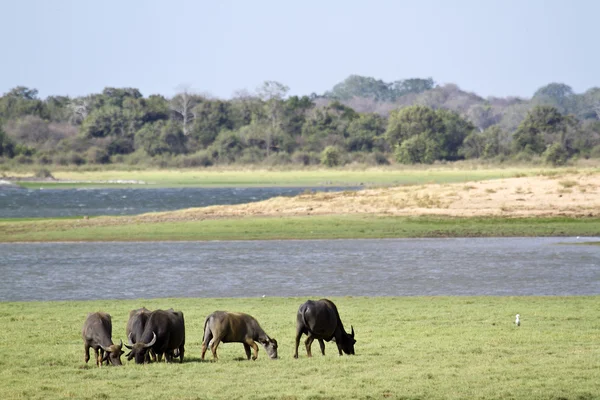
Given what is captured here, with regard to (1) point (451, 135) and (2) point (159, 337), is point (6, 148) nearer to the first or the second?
(1) point (451, 135)

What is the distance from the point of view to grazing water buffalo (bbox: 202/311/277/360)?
12.3 meters

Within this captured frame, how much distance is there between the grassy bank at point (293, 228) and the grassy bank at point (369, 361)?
16.2 meters

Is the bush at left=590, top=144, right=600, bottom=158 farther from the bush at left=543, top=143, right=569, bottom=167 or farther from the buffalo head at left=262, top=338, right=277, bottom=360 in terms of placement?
the buffalo head at left=262, top=338, right=277, bottom=360

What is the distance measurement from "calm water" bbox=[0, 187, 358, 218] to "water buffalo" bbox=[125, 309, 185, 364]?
32.9 m

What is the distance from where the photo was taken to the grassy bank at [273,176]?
7444 centimetres

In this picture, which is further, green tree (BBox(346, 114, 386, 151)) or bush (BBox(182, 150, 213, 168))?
green tree (BBox(346, 114, 386, 151))

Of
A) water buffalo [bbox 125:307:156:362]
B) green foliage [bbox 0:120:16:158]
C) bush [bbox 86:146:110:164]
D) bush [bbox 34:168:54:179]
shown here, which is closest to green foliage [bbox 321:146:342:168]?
bush [bbox 86:146:110:164]

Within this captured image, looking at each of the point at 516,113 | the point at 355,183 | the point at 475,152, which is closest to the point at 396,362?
the point at 355,183

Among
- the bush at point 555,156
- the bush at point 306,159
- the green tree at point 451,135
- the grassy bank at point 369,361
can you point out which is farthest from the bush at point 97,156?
the grassy bank at point 369,361

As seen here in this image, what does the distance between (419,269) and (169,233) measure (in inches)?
473

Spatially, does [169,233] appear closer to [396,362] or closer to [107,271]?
[107,271]

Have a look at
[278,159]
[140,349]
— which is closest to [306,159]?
[278,159]

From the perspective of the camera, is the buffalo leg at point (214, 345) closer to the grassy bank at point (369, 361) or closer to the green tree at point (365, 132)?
the grassy bank at point (369, 361)

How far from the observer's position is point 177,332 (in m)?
12.2
